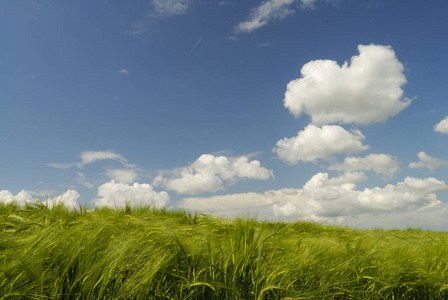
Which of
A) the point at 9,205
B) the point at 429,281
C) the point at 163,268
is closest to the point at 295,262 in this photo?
the point at 163,268

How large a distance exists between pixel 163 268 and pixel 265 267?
78 cm

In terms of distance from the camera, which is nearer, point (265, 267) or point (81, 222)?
point (265, 267)

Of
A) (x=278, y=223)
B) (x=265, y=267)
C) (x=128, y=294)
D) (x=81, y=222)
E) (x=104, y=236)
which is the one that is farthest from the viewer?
(x=278, y=223)

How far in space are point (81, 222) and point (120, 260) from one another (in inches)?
77.4

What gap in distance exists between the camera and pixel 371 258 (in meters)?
3.15

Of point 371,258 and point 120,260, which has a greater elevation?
point 120,260

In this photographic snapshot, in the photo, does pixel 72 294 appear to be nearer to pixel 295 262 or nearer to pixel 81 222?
pixel 295 262

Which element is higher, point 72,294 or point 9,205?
point 9,205

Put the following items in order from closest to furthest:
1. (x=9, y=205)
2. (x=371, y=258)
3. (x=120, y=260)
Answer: (x=120, y=260), (x=371, y=258), (x=9, y=205)

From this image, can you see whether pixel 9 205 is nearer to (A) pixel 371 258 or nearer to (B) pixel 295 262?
(B) pixel 295 262

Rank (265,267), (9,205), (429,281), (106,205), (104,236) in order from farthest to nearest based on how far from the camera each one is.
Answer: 1. (106,205)
2. (9,205)
3. (429,281)
4. (104,236)
5. (265,267)

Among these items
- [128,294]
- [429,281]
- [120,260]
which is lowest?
[429,281]

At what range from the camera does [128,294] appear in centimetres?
183

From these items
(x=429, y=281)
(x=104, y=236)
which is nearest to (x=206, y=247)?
(x=104, y=236)
